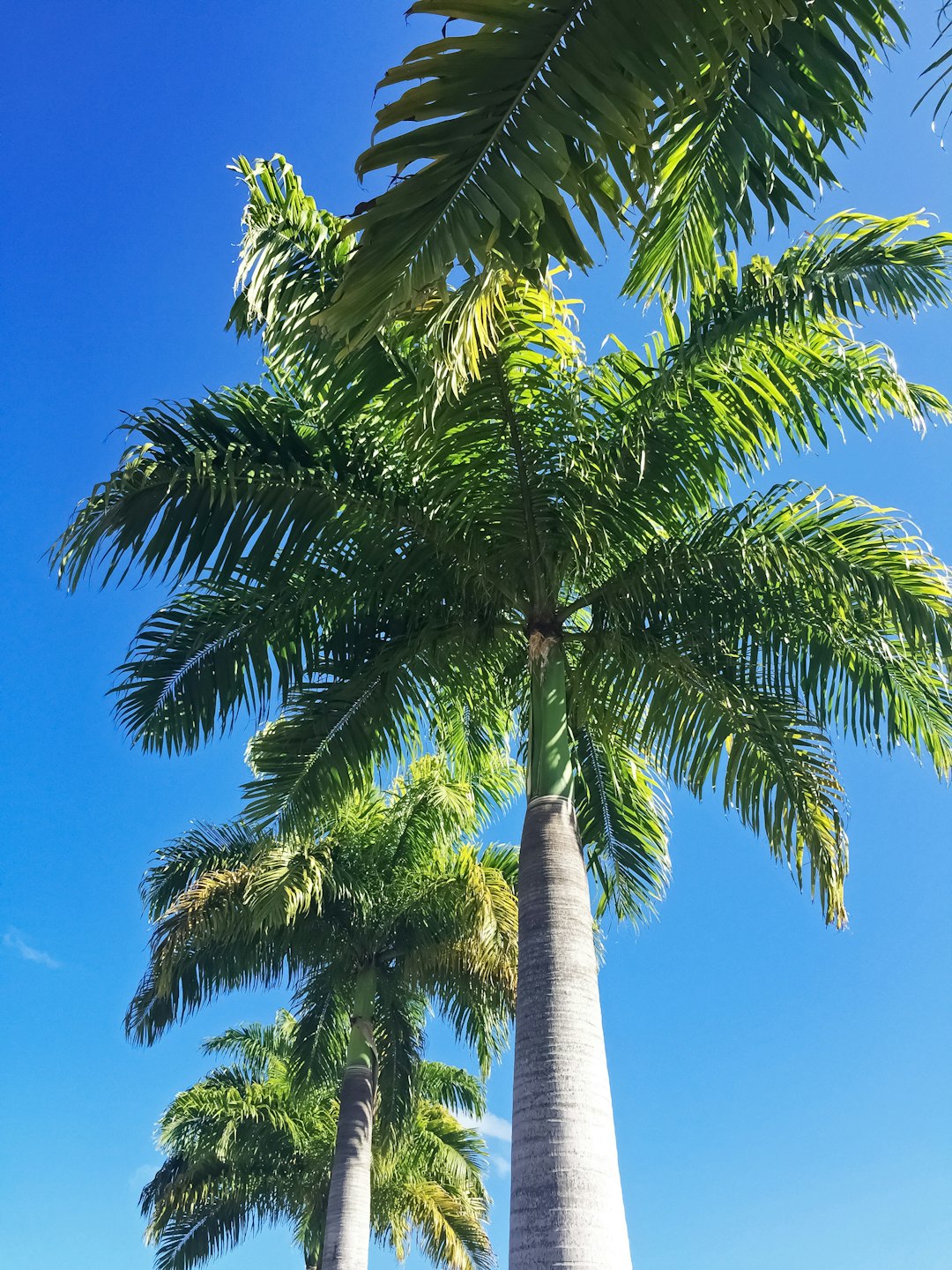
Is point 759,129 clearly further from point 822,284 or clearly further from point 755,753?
point 755,753

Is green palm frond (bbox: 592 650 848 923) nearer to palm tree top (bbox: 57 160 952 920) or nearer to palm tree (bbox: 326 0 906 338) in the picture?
palm tree top (bbox: 57 160 952 920)

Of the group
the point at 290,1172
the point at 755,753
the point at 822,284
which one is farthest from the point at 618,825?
the point at 290,1172

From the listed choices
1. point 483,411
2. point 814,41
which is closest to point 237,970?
point 483,411

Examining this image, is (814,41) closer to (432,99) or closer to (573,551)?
(432,99)

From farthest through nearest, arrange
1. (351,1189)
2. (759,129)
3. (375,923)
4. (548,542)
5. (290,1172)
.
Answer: (290,1172) → (375,923) → (351,1189) → (548,542) → (759,129)

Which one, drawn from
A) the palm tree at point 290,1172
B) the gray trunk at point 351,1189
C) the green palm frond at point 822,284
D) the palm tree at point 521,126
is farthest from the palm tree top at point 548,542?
the palm tree at point 290,1172

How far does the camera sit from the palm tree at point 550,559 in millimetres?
6719

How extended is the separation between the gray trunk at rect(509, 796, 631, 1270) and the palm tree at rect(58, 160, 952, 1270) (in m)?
0.03

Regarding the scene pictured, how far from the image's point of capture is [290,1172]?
20250 mm

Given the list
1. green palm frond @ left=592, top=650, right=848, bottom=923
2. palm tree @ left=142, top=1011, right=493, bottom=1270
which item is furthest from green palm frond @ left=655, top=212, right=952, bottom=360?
palm tree @ left=142, top=1011, right=493, bottom=1270

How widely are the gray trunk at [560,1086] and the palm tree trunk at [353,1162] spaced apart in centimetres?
845

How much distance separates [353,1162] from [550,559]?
9.17 metres

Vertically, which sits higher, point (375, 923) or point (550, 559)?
point (375, 923)

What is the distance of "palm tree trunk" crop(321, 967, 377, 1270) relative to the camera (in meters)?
13.0
